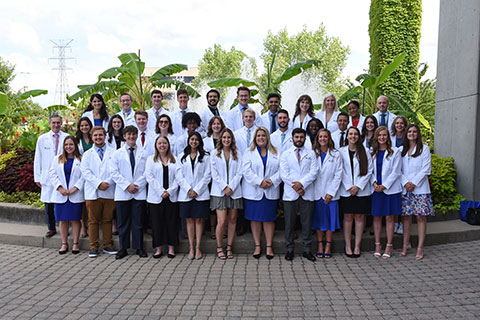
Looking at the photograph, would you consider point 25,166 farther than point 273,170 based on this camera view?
Yes

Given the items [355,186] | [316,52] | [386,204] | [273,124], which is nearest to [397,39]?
[273,124]

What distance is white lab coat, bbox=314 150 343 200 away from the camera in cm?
645

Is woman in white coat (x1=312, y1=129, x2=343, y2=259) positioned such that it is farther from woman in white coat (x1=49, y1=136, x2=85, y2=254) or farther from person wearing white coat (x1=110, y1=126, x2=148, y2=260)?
woman in white coat (x1=49, y1=136, x2=85, y2=254)

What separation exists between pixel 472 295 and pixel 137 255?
15.7 feet

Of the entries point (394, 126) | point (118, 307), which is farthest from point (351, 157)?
point (118, 307)

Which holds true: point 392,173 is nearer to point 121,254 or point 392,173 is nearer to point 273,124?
point 273,124

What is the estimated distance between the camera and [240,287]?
209 inches

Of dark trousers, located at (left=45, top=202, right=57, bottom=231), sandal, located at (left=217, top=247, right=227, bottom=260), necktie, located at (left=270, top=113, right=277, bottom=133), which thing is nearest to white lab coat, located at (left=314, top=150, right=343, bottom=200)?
necktie, located at (left=270, top=113, right=277, bottom=133)

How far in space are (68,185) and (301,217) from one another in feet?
12.5

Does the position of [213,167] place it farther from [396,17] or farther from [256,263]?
[396,17]

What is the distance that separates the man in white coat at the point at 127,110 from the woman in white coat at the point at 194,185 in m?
1.62

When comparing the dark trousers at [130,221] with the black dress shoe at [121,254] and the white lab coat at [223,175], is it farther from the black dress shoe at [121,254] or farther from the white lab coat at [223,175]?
the white lab coat at [223,175]

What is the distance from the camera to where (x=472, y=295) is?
4.98 meters

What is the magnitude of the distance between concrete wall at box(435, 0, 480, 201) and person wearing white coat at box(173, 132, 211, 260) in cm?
574
